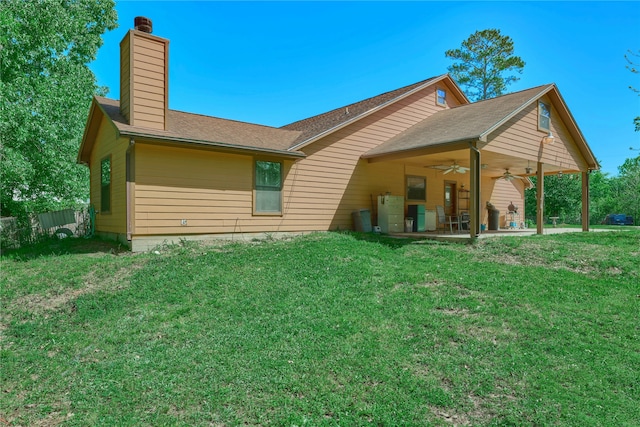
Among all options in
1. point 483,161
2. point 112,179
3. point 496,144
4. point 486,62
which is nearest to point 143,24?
point 112,179

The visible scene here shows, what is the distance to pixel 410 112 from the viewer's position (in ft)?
46.0

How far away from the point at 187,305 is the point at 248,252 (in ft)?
9.98

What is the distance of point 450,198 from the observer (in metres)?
15.2

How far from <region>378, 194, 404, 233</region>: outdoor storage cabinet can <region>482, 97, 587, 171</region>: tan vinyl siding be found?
332cm

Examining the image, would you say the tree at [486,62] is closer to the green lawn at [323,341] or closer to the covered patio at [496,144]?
the covered patio at [496,144]

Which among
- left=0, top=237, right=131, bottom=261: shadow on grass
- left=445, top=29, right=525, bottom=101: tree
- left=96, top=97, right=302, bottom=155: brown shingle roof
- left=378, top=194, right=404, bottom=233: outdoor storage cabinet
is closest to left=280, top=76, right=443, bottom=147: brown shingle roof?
left=96, top=97, right=302, bottom=155: brown shingle roof

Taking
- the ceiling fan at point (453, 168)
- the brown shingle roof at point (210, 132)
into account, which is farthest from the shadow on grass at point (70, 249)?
the ceiling fan at point (453, 168)

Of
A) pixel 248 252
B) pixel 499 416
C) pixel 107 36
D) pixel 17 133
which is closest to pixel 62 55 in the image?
pixel 107 36

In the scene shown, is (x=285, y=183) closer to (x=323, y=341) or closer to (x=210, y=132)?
(x=210, y=132)

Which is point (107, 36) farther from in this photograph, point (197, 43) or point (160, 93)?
point (160, 93)

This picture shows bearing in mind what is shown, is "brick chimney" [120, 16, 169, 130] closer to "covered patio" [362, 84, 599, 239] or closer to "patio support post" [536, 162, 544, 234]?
"covered patio" [362, 84, 599, 239]

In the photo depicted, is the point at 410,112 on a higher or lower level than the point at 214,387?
higher

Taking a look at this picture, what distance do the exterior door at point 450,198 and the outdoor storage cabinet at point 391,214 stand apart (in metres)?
3.40

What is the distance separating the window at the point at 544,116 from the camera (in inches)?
468
